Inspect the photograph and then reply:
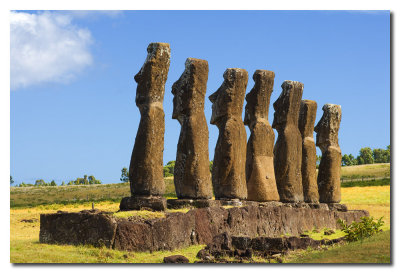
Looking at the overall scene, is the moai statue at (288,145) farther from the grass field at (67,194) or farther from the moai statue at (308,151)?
the grass field at (67,194)

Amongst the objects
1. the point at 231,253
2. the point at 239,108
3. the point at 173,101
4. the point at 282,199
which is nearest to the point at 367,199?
the point at 282,199

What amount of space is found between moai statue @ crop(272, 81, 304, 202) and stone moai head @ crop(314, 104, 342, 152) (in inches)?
141

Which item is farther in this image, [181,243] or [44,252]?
[181,243]

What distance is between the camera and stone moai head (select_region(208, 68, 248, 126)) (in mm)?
18672

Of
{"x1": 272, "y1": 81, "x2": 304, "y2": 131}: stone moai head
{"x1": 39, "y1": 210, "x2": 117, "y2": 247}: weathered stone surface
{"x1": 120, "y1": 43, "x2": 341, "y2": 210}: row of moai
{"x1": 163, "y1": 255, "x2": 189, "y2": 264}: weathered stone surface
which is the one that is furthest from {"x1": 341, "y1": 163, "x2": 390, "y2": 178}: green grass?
{"x1": 163, "y1": 255, "x2": 189, "y2": 264}: weathered stone surface

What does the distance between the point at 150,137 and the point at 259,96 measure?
6.91m

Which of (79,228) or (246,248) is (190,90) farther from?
(79,228)

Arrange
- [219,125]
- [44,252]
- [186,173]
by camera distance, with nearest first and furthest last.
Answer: [44,252], [186,173], [219,125]

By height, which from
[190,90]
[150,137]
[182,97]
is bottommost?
[150,137]

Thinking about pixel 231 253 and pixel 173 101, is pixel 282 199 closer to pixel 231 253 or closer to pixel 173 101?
pixel 173 101

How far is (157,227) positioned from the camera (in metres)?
13.2

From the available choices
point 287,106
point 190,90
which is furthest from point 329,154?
point 190,90

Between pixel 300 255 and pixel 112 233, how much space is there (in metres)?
4.19

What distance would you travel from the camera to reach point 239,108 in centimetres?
1883
